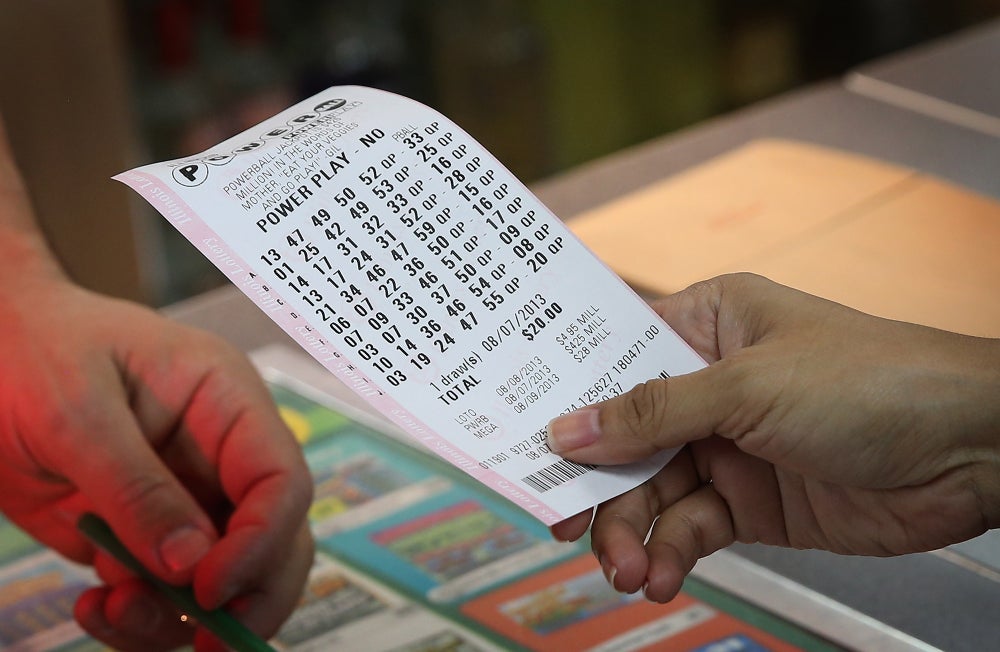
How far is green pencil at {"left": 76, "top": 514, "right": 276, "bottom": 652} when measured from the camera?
2.41 feet

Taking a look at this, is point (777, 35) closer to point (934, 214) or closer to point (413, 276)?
point (934, 214)

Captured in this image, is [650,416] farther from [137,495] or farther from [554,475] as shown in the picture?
[137,495]

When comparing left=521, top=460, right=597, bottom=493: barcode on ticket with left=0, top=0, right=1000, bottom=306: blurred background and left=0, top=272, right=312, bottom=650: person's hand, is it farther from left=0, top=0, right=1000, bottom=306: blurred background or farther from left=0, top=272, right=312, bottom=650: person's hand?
left=0, top=0, right=1000, bottom=306: blurred background

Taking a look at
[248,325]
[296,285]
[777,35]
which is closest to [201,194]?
[296,285]

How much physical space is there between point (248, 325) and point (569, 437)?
584 millimetres

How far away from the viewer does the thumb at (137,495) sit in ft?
2.66

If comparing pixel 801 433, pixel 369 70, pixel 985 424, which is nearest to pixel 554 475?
pixel 801 433

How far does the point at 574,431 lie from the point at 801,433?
0.12 meters

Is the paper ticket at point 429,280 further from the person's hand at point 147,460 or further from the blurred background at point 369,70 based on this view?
the blurred background at point 369,70

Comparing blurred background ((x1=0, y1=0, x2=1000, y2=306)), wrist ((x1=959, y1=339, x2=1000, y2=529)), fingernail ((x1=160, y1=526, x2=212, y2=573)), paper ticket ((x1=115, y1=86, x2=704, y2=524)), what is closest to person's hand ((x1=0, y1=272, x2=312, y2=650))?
fingernail ((x1=160, y1=526, x2=212, y2=573))

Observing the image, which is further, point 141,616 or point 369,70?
point 369,70

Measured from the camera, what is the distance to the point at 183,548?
81 cm

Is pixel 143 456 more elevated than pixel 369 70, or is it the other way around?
pixel 143 456

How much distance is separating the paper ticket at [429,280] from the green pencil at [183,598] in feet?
0.62
